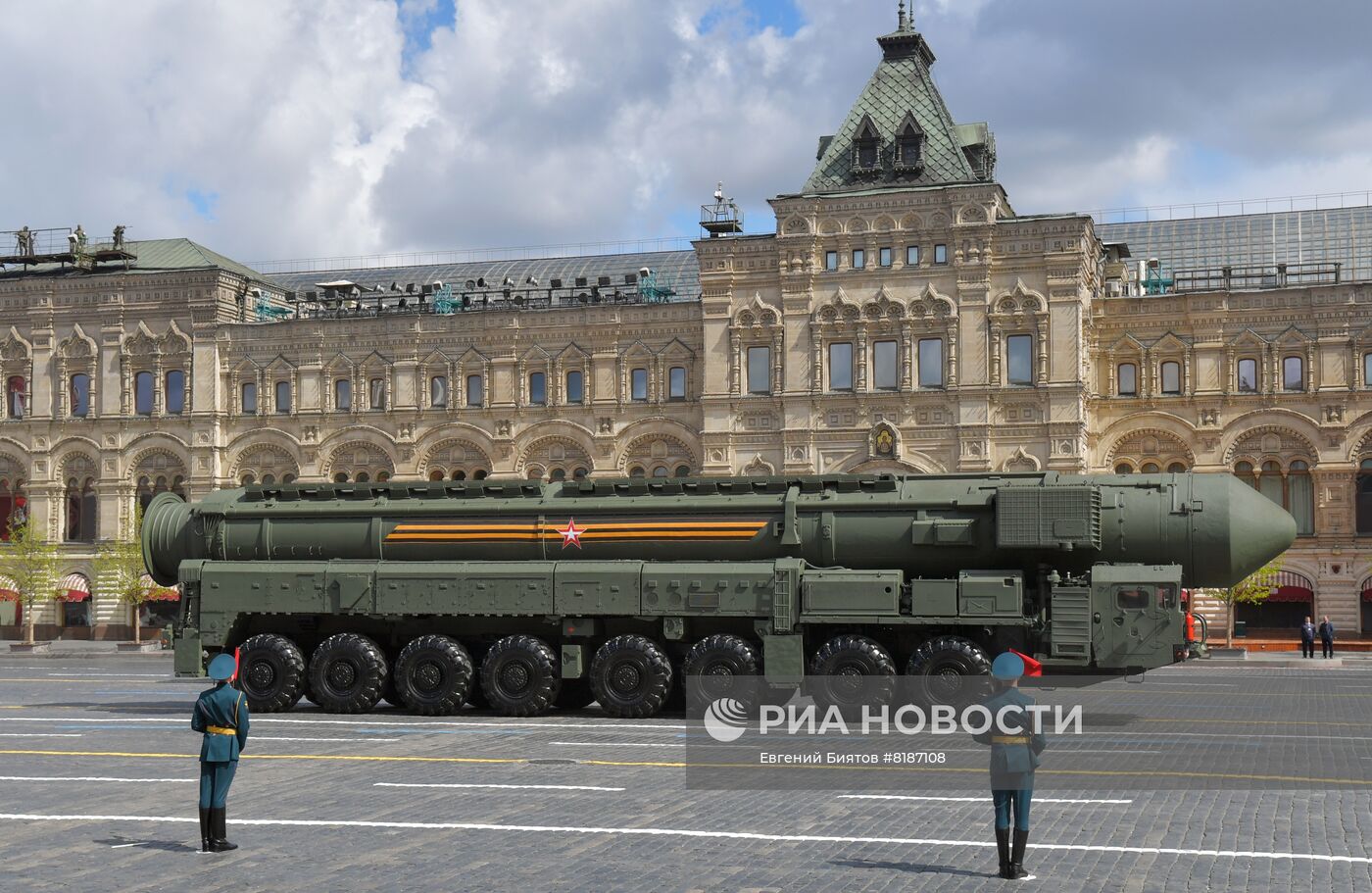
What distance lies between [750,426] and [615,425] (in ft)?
18.6

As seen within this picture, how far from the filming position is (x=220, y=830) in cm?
1493

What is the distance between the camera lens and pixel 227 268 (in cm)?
7038

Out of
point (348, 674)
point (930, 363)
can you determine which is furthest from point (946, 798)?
point (930, 363)

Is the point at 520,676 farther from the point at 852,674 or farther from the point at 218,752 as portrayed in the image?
the point at 218,752

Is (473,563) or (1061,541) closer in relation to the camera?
(1061,541)

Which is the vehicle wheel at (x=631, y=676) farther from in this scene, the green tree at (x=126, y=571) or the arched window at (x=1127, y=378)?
the green tree at (x=126, y=571)

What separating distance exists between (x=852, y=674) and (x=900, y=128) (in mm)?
36594

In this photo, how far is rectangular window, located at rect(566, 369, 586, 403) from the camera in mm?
63625

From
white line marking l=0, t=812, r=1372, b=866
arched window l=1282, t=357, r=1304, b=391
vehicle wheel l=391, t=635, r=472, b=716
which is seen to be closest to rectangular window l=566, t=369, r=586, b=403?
arched window l=1282, t=357, r=1304, b=391

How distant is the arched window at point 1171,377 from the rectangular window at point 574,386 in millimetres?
21898

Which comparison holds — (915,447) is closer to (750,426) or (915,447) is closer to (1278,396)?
(750,426)

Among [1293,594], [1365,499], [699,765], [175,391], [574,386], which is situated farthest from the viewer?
[175,391]

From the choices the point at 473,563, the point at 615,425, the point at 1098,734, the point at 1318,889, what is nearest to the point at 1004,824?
the point at 1318,889

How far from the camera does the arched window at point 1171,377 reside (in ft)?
194
